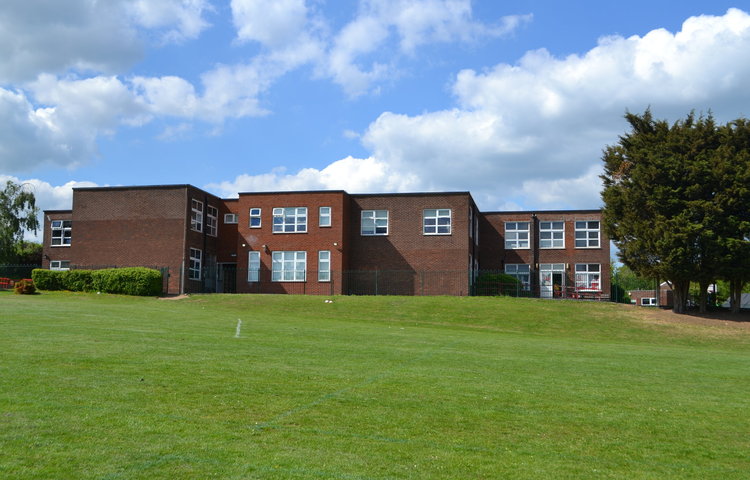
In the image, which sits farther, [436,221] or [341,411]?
[436,221]

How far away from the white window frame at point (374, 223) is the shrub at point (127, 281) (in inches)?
537

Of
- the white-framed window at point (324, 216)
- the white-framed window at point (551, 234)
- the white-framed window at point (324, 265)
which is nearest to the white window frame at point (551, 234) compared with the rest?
the white-framed window at point (551, 234)

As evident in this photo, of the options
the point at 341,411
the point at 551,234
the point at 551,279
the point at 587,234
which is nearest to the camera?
the point at 341,411

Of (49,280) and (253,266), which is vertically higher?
(253,266)

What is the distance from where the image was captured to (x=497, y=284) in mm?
43125

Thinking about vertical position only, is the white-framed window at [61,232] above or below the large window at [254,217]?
below

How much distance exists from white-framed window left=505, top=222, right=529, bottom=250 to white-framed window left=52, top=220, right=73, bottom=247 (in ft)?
106

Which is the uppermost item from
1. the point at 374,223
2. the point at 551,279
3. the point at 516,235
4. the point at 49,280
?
the point at 374,223

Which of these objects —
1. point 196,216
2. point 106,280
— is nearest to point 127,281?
point 106,280

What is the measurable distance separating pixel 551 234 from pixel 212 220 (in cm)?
2436

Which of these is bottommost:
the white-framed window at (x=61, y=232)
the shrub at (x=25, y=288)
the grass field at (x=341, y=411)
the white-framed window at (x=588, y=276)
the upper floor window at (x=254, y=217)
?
the grass field at (x=341, y=411)

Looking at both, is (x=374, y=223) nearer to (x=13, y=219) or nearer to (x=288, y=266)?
(x=288, y=266)

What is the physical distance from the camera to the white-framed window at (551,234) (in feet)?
160

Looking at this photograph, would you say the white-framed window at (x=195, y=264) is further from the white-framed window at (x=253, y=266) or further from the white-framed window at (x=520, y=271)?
the white-framed window at (x=520, y=271)
